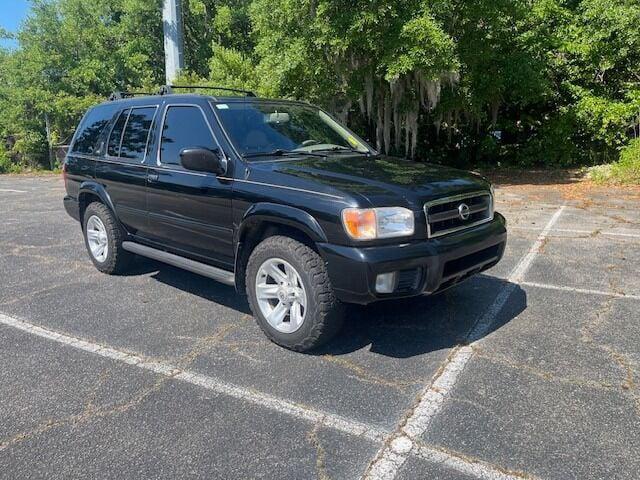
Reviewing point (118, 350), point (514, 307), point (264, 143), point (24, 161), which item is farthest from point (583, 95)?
point (24, 161)

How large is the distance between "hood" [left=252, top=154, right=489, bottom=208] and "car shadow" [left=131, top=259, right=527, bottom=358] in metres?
0.84

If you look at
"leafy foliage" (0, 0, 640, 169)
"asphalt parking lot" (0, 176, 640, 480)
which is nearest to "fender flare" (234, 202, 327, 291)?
Result: "asphalt parking lot" (0, 176, 640, 480)

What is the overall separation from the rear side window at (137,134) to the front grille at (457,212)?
9.41 feet

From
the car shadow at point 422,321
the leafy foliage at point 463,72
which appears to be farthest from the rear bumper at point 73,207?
the leafy foliage at point 463,72

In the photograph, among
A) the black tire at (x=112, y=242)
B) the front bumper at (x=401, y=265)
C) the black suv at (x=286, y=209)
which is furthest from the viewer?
the black tire at (x=112, y=242)

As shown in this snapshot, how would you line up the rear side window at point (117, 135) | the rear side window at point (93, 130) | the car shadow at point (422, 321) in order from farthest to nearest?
the rear side window at point (93, 130), the rear side window at point (117, 135), the car shadow at point (422, 321)

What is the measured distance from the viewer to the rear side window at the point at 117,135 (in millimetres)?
5277

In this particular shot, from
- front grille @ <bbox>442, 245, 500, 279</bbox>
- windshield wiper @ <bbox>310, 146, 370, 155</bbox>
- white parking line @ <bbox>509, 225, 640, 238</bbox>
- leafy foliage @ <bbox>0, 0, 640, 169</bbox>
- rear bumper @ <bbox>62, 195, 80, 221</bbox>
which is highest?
leafy foliage @ <bbox>0, 0, 640, 169</bbox>

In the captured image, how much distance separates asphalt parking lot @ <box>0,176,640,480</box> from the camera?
251cm

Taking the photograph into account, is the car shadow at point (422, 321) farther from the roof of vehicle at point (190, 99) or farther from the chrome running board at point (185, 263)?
the roof of vehicle at point (190, 99)

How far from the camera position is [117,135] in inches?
210

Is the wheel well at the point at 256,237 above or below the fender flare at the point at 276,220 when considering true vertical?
below

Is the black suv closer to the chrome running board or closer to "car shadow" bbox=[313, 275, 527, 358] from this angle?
the chrome running board

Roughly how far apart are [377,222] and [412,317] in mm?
1340
